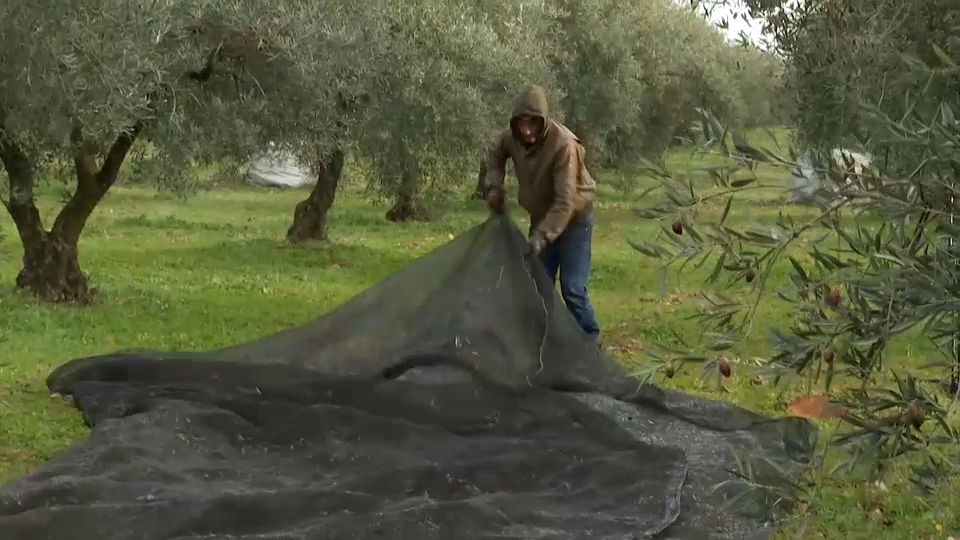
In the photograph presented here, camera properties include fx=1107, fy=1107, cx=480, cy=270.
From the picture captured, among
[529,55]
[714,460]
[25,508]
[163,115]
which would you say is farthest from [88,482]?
[529,55]

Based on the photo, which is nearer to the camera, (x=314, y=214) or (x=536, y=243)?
(x=536, y=243)

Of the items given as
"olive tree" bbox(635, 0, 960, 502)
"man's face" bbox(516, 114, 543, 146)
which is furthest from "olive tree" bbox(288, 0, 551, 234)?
"olive tree" bbox(635, 0, 960, 502)

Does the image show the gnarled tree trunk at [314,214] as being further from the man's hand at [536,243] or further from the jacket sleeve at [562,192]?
the man's hand at [536,243]

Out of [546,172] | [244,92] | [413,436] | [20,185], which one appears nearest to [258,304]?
[20,185]

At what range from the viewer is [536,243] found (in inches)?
303

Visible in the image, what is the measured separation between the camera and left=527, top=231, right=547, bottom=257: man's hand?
7.65 m

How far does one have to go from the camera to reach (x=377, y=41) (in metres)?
11.0

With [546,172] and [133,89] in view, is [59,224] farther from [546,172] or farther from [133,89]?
[546,172]

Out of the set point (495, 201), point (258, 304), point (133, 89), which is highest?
point (495, 201)

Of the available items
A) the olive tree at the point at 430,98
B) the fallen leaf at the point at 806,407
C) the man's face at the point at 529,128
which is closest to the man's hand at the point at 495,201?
the man's face at the point at 529,128

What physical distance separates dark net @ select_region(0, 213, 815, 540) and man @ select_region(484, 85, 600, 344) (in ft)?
1.29

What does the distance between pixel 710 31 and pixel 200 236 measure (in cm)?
1529

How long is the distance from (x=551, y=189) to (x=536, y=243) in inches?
26.6

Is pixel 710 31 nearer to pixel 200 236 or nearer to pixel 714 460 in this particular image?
pixel 200 236
